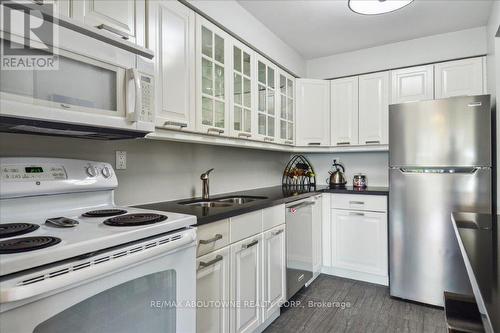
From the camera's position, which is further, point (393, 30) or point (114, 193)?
point (393, 30)

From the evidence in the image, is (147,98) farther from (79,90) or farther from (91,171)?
(91,171)

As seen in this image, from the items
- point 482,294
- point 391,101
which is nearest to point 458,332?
point 482,294

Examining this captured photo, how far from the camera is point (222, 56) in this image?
201 cm

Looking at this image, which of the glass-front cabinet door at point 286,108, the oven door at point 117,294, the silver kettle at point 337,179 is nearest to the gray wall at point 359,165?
the silver kettle at point 337,179

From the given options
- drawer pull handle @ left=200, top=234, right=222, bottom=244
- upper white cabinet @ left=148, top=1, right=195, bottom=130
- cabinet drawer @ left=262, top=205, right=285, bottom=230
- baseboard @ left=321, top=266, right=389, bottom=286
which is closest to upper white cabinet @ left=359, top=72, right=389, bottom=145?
baseboard @ left=321, top=266, right=389, bottom=286

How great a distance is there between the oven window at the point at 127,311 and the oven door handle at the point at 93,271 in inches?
4.0

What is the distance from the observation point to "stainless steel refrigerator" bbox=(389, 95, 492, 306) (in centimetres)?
221

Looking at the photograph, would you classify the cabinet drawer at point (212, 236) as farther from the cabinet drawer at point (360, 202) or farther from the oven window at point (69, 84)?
the cabinet drawer at point (360, 202)

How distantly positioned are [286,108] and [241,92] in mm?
906

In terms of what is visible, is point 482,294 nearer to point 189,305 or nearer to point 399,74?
point 189,305

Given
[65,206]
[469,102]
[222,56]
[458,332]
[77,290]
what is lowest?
[458,332]

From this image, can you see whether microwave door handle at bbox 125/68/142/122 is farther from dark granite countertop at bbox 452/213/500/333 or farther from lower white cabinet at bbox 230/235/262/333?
dark granite countertop at bbox 452/213/500/333

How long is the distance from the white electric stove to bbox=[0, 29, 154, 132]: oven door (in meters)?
0.35

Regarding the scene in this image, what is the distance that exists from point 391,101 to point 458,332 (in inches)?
93.6
